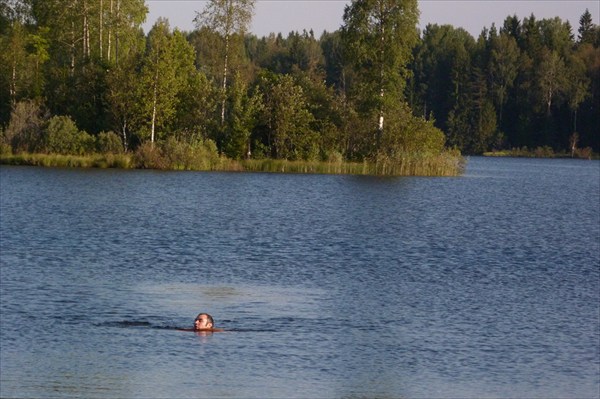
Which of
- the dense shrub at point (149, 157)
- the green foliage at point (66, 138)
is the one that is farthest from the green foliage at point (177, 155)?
the green foliage at point (66, 138)

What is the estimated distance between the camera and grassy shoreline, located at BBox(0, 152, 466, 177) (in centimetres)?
7594

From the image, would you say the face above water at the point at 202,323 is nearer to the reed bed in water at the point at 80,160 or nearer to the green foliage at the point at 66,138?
the reed bed in water at the point at 80,160

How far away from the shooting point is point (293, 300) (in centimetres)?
2639

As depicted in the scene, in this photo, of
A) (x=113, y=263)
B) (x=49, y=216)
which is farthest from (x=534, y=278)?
(x=49, y=216)

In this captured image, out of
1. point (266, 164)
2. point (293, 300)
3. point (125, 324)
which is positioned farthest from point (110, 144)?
point (125, 324)

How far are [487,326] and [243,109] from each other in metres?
54.4

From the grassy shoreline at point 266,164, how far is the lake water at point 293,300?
21.5 metres

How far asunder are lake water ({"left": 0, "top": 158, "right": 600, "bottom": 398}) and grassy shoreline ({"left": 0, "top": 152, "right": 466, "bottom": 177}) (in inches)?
848

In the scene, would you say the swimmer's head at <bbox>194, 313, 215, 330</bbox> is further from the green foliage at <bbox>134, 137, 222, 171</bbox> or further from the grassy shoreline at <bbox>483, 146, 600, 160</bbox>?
the grassy shoreline at <bbox>483, 146, 600, 160</bbox>

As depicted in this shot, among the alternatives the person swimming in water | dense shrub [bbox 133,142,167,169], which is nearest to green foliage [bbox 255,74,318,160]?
dense shrub [bbox 133,142,167,169]

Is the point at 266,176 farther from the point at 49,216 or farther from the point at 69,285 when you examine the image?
the point at 69,285

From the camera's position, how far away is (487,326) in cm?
2417

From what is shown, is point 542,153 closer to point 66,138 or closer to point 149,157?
point 149,157

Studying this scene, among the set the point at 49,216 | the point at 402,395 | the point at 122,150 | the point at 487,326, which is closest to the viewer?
the point at 402,395
